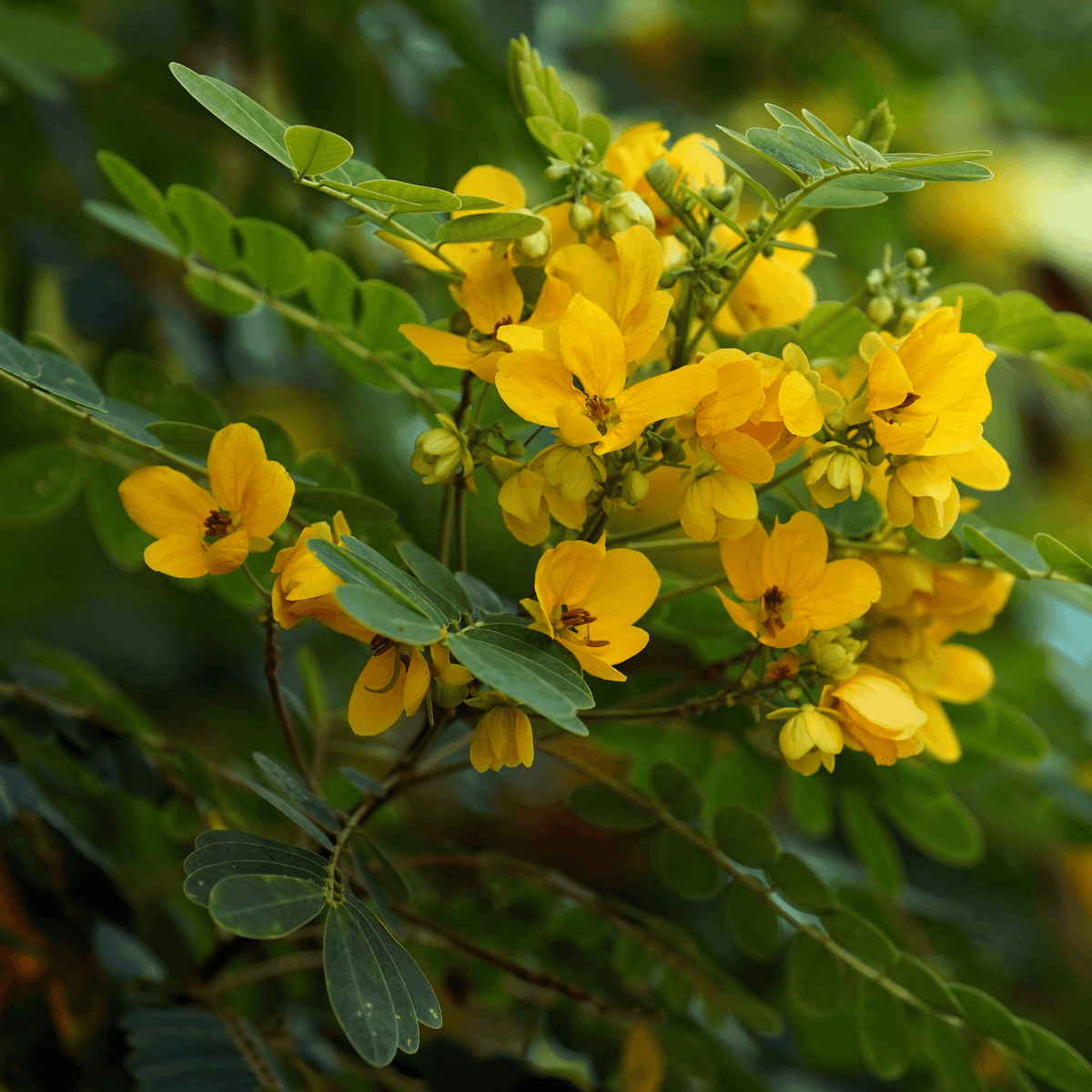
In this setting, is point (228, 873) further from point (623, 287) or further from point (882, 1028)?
point (882, 1028)

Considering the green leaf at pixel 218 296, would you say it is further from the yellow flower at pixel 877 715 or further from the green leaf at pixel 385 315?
the yellow flower at pixel 877 715

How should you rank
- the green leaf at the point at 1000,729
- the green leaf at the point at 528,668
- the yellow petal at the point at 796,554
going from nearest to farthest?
the green leaf at the point at 528,668, the yellow petal at the point at 796,554, the green leaf at the point at 1000,729

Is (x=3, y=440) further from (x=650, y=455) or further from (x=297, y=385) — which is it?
(x=650, y=455)

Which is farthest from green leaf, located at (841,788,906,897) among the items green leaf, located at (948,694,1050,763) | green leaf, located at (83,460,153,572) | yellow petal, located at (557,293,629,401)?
green leaf, located at (83,460,153,572)

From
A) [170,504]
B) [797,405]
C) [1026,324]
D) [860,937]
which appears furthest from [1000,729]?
[170,504]

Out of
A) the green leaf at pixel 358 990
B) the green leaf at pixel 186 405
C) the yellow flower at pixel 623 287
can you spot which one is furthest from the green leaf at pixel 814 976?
the green leaf at pixel 186 405
